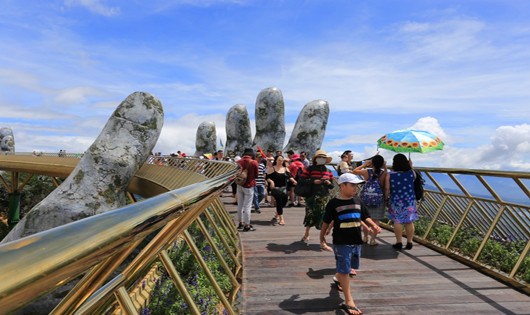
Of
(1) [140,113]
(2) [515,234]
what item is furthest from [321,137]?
(2) [515,234]

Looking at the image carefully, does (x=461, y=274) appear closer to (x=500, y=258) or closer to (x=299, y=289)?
(x=500, y=258)

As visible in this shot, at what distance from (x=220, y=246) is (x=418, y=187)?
362 cm

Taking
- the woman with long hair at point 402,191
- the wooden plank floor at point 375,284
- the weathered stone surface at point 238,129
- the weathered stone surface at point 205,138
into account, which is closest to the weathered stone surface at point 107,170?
the wooden plank floor at point 375,284

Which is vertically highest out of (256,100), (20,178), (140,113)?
(256,100)

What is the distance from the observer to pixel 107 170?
1029cm

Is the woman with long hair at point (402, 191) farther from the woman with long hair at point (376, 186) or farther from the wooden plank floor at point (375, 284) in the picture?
the wooden plank floor at point (375, 284)

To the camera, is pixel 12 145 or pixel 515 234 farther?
pixel 12 145

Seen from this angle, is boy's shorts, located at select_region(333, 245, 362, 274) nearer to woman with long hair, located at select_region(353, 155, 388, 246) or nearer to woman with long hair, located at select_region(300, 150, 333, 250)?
woman with long hair, located at select_region(300, 150, 333, 250)

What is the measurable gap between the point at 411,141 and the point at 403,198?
1.22 meters

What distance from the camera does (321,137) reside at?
27.3m

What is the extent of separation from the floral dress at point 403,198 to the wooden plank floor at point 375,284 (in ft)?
2.02

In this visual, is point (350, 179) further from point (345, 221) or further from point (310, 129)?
point (310, 129)

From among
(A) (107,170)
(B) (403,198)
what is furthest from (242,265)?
(A) (107,170)

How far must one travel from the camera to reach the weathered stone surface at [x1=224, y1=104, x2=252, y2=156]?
31156mm
